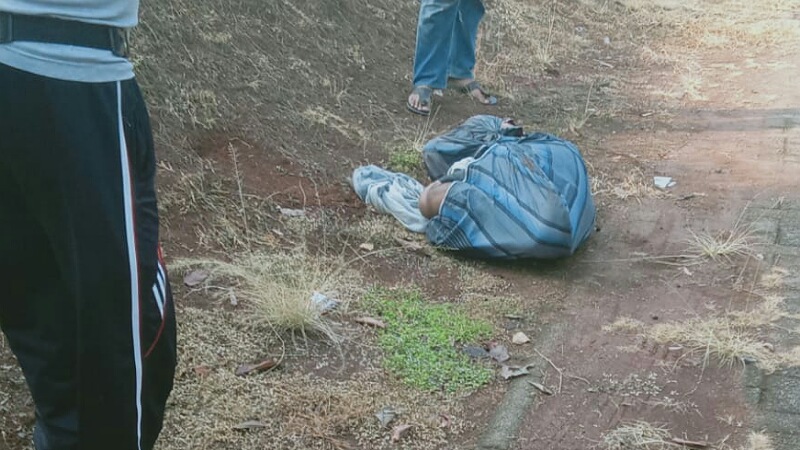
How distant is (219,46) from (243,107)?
0.56 meters

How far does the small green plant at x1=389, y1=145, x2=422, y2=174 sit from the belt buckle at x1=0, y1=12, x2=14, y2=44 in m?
3.38

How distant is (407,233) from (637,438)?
1733mm

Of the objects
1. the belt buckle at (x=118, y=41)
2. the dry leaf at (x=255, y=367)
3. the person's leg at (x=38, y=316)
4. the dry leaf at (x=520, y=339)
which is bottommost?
the dry leaf at (x=520, y=339)

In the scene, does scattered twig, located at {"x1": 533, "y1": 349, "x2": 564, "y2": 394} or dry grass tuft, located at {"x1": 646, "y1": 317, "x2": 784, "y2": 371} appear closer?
scattered twig, located at {"x1": 533, "y1": 349, "x2": 564, "y2": 394}

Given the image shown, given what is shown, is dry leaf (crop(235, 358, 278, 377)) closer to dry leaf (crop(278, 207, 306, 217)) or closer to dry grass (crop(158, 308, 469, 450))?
dry grass (crop(158, 308, 469, 450))

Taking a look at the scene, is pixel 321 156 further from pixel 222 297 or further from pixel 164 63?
pixel 222 297

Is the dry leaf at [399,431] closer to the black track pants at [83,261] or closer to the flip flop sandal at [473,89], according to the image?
the black track pants at [83,261]

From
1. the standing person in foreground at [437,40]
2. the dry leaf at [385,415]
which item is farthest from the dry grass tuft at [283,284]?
the standing person in foreground at [437,40]

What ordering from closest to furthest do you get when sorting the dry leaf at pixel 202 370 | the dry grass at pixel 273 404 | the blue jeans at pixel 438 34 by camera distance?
1. the dry grass at pixel 273 404
2. the dry leaf at pixel 202 370
3. the blue jeans at pixel 438 34

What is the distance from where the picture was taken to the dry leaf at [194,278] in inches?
140

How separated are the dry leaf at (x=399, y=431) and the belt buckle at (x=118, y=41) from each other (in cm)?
153

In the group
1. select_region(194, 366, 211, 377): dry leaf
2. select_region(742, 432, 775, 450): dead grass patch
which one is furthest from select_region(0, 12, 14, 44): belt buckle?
select_region(742, 432, 775, 450): dead grass patch

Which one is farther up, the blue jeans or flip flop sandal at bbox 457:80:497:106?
the blue jeans

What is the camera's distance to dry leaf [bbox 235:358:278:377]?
→ 10.2 ft
